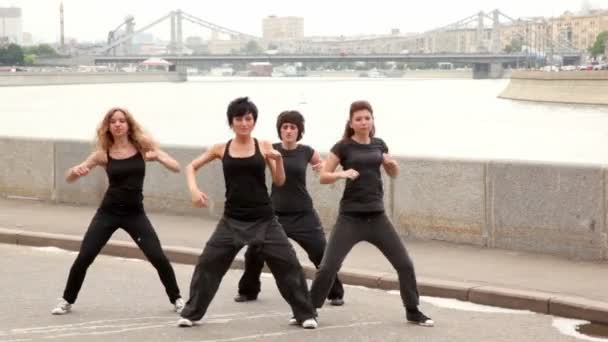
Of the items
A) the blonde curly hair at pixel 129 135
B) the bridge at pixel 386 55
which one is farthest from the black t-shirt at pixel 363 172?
the bridge at pixel 386 55

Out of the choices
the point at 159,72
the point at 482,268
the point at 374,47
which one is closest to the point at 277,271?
the point at 482,268

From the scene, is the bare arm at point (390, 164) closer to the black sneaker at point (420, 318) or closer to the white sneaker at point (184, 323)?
the black sneaker at point (420, 318)

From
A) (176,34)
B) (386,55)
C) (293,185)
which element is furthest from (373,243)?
(176,34)

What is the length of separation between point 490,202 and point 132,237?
370 cm

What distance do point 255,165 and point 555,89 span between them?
3480 inches

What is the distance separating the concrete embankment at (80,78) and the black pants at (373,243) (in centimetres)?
13503

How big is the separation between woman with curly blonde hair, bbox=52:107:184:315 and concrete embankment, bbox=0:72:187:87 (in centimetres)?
13420

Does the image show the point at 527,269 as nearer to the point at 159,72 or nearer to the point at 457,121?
the point at 457,121

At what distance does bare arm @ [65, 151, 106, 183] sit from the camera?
749cm

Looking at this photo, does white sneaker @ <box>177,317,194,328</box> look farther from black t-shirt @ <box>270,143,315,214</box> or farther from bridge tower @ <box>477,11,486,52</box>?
bridge tower @ <box>477,11,486,52</box>

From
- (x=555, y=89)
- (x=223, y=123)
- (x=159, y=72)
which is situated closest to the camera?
(x=223, y=123)

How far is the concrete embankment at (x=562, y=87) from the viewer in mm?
84875

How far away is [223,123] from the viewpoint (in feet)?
225

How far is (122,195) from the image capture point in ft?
25.4
